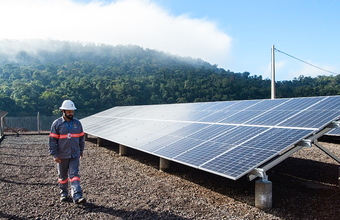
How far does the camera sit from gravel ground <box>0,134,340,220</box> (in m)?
6.14

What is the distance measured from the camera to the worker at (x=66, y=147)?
660cm

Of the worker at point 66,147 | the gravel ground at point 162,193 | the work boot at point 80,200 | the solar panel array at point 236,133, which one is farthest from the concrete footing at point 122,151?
the work boot at point 80,200

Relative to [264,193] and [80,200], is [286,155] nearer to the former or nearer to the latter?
[264,193]

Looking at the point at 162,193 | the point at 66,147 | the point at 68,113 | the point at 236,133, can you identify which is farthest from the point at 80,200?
the point at 236,133

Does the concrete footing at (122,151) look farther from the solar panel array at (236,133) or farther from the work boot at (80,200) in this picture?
the work boot at (80,200)

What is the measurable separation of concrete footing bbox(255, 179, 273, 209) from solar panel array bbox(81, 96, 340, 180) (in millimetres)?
459

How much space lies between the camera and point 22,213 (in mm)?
6164

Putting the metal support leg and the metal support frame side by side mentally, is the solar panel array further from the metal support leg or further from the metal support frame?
the metal support leg

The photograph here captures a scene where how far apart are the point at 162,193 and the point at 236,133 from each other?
2.69 metres

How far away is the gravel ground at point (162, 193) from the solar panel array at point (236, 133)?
0.89m

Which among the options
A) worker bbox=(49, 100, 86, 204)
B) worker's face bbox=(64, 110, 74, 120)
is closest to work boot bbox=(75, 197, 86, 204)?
worker bbox=(49, 100, 86, 204)

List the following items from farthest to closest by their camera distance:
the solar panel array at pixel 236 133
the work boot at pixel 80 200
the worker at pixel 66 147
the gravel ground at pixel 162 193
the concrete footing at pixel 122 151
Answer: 1. the concrete footing at pixel 122 151
2. the solar panel array at pixel 236 133
3. the worker at pixel 66 147
4. the work boot at pixel 80 200
5. the gravel ground at pixel 162 193

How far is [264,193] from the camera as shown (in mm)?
6293

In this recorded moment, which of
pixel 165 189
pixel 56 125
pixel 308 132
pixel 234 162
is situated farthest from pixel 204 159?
pixel 56 125
